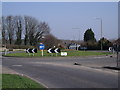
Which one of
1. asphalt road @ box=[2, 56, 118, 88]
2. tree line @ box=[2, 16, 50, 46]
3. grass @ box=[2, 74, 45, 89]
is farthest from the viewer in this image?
tree line @ box=[2, 16, 50, 46]

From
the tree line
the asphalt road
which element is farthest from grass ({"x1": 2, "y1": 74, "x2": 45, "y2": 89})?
the tree line

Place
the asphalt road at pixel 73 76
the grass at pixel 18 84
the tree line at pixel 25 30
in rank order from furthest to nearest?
1. the tree line at pixel 25 30
2. the asphalt road at pixel 73 76
3. the grass at pixel 18 84

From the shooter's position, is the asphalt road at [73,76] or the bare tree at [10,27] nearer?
the asphalt road at [73,76]

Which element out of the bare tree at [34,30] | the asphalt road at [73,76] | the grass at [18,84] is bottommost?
the asphalt road at [73,76]

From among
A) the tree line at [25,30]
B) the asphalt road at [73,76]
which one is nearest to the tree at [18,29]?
the tree line at [25,30]

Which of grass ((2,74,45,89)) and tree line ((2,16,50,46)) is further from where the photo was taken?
tree line ((2,16,50,46))

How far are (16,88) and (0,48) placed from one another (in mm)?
79472

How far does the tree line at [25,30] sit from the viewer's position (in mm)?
88200

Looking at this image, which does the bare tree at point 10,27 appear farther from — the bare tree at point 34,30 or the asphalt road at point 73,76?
the asphalt road at point 73,76

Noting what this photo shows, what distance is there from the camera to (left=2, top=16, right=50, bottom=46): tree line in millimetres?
88200

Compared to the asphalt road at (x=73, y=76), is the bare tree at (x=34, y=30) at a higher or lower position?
higher

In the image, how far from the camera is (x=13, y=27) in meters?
89.7

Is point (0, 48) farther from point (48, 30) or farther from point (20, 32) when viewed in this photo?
A: point (48, 30)

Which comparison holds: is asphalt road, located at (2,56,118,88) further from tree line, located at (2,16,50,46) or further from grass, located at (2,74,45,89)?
tree line, located at (2,16,50,46)
